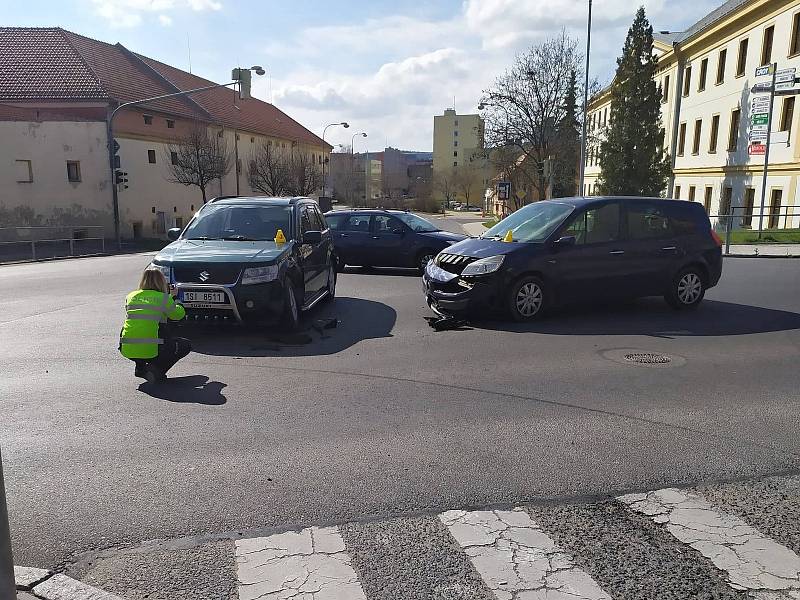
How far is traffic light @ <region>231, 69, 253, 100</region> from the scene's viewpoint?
21.6 m

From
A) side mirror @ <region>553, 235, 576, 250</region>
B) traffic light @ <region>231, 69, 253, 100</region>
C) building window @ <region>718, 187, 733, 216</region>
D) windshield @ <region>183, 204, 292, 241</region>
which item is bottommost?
side mirror @ <region>553, 235, 576, 250</region>

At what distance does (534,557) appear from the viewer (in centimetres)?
319

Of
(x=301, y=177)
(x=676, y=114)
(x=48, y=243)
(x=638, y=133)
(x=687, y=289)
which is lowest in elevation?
(x=48, y=243)

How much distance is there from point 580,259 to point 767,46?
33097mm

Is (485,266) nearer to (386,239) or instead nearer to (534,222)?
(534,222)

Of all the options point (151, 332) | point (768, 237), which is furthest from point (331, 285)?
point (768, 237)

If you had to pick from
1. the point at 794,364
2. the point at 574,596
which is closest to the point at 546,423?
the point at 574,596

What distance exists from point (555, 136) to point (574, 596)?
39.6m

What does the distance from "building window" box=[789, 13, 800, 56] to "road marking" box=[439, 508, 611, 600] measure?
36101mm

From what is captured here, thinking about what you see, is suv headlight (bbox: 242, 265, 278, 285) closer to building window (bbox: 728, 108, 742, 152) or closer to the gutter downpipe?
building window (bbox: 728, 108, 742, 152)

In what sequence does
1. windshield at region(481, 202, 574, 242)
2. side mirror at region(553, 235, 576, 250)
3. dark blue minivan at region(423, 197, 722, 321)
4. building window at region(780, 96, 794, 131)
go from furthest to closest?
building window at region(780, 96, 794, 131)
windshield at region(481, 202, 574, 242)
side mirror at region(553, 235, 576, 250)
dark blue minivan at region(423, 197, 722, 321)

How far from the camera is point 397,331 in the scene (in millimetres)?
8758

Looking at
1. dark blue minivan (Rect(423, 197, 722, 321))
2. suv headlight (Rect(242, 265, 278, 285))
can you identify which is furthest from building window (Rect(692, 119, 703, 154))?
suv headlight (Rect(242, 265, 278, 285))

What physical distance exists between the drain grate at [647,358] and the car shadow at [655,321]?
3.84 ft
